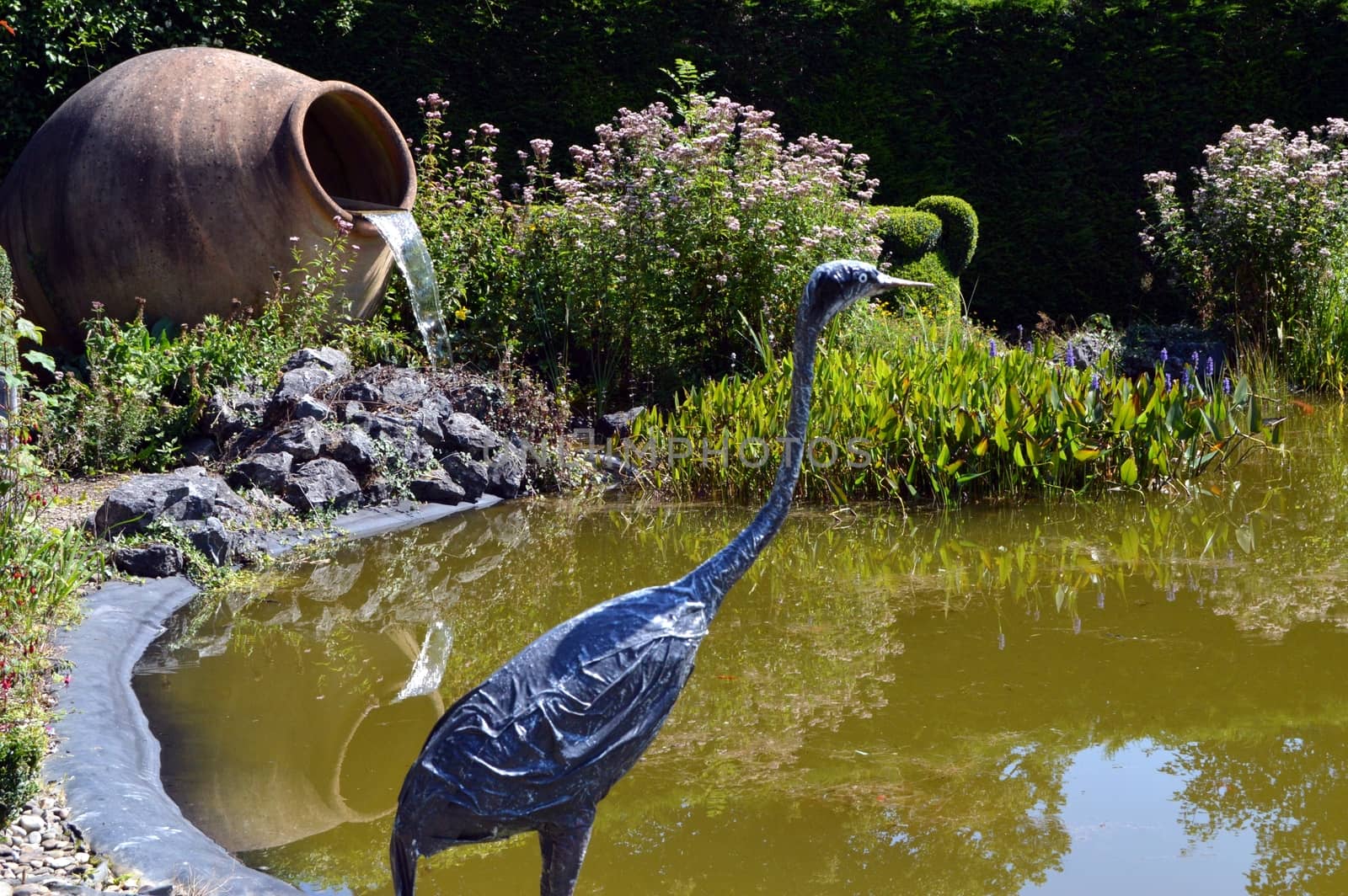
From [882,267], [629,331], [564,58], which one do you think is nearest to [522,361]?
[629,331]

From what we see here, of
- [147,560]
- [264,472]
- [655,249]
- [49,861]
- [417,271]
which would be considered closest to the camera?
[49,861]

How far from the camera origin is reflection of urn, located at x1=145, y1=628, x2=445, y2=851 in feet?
10.2

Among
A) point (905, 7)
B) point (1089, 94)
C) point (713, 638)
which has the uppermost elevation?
point (905, 7)

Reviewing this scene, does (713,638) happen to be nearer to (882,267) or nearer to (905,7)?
(882,267)

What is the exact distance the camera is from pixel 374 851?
2930mm

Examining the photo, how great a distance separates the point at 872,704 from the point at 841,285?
1871 millimetres

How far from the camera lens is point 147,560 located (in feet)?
15.5

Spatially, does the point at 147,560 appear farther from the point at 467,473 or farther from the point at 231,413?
the point at 467,473

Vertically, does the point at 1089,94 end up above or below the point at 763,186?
above

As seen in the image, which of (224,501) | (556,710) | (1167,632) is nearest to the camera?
(556,710)

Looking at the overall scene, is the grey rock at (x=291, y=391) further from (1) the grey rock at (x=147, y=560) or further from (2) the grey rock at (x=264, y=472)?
(1) the grey rock at (x=147, y=560)

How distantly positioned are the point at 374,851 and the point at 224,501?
2704mm

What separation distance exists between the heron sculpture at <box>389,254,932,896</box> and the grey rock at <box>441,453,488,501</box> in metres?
4.23

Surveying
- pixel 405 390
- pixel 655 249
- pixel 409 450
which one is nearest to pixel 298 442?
pixel 409 450
